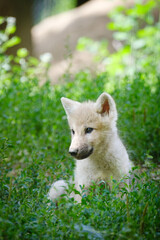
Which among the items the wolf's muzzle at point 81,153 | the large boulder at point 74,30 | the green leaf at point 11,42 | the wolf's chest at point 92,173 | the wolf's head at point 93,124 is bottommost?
the wolf's chest at point 92,173

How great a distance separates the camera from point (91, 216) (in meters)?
2.46

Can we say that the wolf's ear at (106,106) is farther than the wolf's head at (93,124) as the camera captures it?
Yes

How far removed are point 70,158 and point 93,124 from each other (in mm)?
1038

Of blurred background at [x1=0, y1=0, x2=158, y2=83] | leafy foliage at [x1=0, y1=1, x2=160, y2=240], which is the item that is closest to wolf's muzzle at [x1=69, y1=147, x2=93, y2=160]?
leafy foliage at [x1=0, y1=1, x2=160, y2=240]

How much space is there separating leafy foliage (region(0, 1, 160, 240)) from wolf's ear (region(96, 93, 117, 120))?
0.72 meters

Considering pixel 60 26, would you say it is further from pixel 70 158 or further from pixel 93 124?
pixel 93 124

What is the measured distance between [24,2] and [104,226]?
8.86 metres

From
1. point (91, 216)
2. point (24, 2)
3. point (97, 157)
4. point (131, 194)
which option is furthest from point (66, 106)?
point (24, 2)

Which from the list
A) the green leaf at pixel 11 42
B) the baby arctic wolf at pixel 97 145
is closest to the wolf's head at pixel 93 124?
the baby arctic wolf at pixel 97 145

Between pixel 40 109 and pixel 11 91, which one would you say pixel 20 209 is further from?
pixel 11 91

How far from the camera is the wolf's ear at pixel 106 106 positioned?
365 centimetres

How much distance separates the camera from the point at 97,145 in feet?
11.8

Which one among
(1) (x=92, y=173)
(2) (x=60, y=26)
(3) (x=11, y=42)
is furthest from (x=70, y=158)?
(2) (x=60, y=26)

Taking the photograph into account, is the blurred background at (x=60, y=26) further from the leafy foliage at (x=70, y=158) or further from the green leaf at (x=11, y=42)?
the green leaf at (x=11, y=42)
